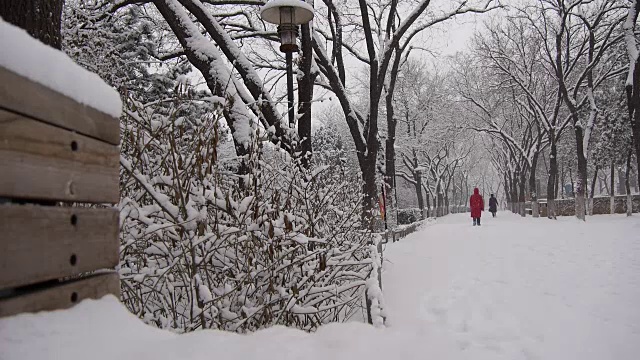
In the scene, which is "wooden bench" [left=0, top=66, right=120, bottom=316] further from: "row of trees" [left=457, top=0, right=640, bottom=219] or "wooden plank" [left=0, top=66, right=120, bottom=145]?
"row of trees" [left=457, top=0, right=640, bottom=219]

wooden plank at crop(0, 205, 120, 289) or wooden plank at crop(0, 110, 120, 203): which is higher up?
wooden plank at crop(0, 110, 120, 203)

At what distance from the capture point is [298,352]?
2.12m

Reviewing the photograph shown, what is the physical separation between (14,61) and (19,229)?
0.47 m

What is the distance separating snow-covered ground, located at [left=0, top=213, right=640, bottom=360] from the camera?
1.55 meters

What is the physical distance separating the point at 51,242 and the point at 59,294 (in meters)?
0.19

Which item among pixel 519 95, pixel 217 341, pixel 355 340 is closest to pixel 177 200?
pixel 217 341

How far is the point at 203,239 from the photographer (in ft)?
9.40

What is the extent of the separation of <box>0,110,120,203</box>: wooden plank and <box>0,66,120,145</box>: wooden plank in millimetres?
24

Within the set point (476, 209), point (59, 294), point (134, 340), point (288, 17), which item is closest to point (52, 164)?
point (59, 294)

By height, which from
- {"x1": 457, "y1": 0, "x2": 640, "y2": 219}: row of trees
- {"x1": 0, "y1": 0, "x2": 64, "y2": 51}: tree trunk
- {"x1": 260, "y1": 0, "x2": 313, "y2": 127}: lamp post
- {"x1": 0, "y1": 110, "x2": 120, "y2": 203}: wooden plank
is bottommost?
{"x1": 0, "y1": 110, "x2": 120, "y2": 203}: wooden plank

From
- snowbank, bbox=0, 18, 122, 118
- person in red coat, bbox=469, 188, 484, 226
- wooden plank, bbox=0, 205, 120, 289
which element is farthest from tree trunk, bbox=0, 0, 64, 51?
person in red coat, bbox=469, 188, 484, 226

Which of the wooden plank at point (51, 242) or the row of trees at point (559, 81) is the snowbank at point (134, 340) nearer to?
the wooden plank at point (51, 242)

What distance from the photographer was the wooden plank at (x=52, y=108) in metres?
1.27

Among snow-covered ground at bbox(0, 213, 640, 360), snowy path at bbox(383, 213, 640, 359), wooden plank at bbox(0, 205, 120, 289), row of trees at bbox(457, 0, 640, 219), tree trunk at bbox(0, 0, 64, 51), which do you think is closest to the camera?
wooden plank at bbox(0, 205, 120, 289)
